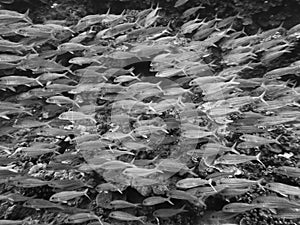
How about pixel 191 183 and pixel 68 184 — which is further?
pixel 68 184

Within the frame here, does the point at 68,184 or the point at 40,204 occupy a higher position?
the point at 68,184

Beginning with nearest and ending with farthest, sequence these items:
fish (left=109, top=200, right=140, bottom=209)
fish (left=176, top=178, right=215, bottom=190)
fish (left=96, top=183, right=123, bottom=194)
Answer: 1. fish (left=176, top=178, right=215, bottom=190)
2. fish (left=109, top=200, right=140, bottom=209)
3. fish (left=96, top=183, right=123, bottom=194)

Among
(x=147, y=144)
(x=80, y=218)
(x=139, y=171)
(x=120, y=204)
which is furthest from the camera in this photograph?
(x=147, y=144)

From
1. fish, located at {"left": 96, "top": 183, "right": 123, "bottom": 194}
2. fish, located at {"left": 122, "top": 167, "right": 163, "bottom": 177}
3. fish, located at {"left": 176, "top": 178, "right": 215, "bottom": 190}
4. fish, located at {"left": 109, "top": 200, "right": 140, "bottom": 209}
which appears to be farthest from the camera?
fish, located at {"left": 96, "top": 183, "right": 123, "bottom": 194}

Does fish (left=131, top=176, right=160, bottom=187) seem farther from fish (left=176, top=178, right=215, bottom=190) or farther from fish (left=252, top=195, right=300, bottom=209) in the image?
fish (left=252, top=195, right=300, bottom=209)

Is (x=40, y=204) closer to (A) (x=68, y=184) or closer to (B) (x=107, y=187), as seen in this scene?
(A) (x=68, y=184)

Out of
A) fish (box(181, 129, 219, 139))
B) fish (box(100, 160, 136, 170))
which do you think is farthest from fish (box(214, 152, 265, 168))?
fish (box(100, 160, 136, 170))

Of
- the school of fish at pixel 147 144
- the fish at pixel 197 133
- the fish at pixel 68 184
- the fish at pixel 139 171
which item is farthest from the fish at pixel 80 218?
the fish at pixel 197 133

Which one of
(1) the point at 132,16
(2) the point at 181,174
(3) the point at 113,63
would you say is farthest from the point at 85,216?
(1) the point at 132,16

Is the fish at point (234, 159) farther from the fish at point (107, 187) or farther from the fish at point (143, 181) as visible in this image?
the fish at point (107, 187)

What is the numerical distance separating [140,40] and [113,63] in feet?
2.06

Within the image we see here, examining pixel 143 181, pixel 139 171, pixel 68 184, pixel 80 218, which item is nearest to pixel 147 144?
pixel 143 181

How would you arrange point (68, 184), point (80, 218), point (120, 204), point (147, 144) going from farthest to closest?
point (147, 144) → point (68, 184) → point (120, 204) → point (80, 218)

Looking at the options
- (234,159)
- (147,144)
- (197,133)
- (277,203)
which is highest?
(197,133)
